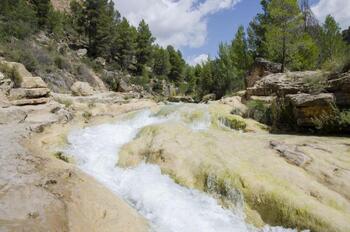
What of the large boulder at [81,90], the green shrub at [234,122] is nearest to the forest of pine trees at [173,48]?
the green shrub at [234,122]

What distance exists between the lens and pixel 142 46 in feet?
181

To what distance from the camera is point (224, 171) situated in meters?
7.89

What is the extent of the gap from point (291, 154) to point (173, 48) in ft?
221

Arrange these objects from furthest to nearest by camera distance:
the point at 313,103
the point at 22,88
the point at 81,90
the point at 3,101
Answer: the point at 81,90 < the point at 22,88 < the point at 3,101 < the point at 313,103

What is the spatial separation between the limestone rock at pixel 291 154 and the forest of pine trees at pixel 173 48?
4976 millimetres

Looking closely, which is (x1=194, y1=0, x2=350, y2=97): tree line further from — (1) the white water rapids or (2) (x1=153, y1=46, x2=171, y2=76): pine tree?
(2) (x1=153, y1=46, x2=171, y2=76): pine tree

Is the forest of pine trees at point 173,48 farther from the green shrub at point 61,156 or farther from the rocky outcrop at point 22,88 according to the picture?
the rocky outcrop at point 22,88

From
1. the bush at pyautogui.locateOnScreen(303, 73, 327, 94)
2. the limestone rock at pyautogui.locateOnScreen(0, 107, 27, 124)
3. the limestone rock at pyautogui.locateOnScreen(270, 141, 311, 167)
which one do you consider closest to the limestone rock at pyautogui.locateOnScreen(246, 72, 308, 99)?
the bush at pyautogui.locateOnScreen(303, 73, 327, 94)

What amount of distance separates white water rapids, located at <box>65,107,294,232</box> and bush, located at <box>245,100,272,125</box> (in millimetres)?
6388

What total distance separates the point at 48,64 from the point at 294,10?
22011 mm

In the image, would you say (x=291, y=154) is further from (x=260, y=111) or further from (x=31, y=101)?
(x=31, y=101)

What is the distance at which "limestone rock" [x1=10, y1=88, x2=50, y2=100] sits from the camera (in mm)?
14800

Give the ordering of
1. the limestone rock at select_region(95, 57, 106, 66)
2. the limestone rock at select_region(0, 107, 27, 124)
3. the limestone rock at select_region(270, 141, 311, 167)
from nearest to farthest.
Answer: the limestone rock at select_region(270, 141, 311, 167) → the limestone rock at select_region(0, 107, 27, 124) → the limestone rock at select_region(95, 57, 106, 66)

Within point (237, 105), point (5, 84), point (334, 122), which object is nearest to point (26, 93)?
point (5, 84)
